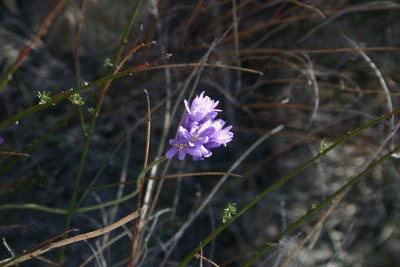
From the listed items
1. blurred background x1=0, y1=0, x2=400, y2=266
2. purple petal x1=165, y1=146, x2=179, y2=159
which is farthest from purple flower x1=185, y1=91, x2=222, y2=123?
blurred background x1=0, y1=0, x2=400, y2=266

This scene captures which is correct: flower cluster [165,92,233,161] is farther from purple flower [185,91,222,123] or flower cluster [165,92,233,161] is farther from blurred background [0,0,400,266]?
blurred background [0,0,400,266]

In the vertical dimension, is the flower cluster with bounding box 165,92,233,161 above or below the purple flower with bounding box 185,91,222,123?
below

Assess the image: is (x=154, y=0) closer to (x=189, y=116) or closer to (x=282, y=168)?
(x=189, y=116)

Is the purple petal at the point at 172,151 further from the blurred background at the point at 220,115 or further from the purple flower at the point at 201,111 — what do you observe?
the blurred background at the point at 220,115

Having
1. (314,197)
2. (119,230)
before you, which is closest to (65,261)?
(119,230)

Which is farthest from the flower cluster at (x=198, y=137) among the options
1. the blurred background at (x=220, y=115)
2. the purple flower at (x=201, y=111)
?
the blurred background at (x=220, y=115)

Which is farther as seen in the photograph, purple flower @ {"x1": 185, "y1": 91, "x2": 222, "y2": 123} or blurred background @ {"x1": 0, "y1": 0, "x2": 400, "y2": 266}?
blurred background @ {"x1": 0, "y1": 0, "x2": 400, "y2": 266}

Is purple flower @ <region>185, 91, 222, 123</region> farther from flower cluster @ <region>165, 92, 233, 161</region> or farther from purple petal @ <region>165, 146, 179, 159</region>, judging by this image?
purple petal @ <region>165, 146, 179, 159</region>

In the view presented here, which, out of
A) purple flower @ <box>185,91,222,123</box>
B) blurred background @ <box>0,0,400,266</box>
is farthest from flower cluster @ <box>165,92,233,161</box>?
blurred background @ <box>0,0,400,266</box>
